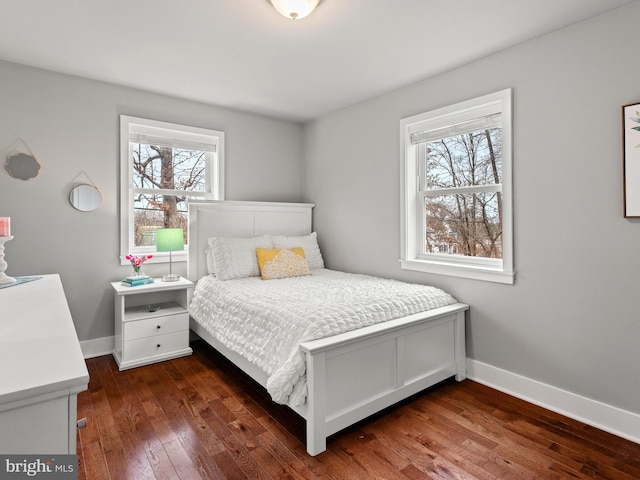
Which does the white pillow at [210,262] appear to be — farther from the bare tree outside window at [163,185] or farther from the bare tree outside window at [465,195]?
the bare tree outside window at [465,195]

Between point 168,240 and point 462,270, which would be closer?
point 462,270

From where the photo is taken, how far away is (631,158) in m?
1.97

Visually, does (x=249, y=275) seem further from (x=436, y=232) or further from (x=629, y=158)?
(x=629, y=158)

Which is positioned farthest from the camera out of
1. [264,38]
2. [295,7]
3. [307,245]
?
[307,245]

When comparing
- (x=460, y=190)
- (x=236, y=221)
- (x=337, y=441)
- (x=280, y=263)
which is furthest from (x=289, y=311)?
(x=236, y=221)

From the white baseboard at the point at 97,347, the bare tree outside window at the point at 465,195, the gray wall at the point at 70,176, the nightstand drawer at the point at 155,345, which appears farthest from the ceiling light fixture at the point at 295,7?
the white baseboard at the point at 97,347

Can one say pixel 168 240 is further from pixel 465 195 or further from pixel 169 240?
pixel 465 195

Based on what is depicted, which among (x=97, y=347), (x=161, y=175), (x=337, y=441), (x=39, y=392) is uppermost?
(x=161, y=175)

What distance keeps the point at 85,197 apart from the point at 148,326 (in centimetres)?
123

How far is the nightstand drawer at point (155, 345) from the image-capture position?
2.93 m

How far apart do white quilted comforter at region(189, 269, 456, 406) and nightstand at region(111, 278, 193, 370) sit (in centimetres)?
17

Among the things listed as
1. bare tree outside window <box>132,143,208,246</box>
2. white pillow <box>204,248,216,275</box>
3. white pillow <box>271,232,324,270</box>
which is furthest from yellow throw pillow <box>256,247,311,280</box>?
bare tree outside window <box>132,143,208,246</box>

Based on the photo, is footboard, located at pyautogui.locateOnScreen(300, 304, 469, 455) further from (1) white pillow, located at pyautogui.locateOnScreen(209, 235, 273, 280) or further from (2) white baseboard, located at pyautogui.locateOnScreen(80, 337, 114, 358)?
(2) white baseboard, located at pyautogui.locateOnScreen(80, 337, 114, 358)

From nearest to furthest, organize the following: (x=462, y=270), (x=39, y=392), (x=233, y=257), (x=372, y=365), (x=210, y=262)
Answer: (x=39, y=392) → (x=372, y=365) → (x=462, y=270) → (x=233, y=257) → (x=210, y=262)
